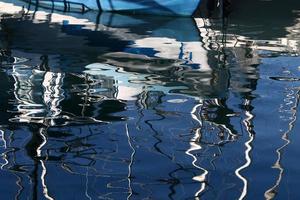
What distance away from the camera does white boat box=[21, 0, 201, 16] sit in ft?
49.5

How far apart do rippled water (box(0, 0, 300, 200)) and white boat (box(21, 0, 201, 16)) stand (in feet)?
9.27

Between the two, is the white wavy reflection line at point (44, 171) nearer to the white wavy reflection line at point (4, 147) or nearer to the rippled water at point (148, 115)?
the rippled water at point (148, 115)

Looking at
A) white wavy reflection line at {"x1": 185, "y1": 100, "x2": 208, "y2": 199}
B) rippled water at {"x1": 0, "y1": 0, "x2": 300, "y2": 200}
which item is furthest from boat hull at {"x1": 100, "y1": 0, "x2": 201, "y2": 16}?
white wavy reflection line at {"x1": 185, "y1": 100, "x2": 208, "y2": 199}

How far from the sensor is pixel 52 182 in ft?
15.7

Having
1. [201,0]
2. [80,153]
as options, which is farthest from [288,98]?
[201,0]

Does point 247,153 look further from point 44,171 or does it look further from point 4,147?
point 4,147

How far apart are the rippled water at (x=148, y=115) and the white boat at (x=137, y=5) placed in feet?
9.27

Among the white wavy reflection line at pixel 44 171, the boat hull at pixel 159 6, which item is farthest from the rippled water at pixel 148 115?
the boat hull at pixel 159 6

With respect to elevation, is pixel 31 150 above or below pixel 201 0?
below

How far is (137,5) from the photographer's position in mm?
15453

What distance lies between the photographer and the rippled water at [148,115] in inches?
190

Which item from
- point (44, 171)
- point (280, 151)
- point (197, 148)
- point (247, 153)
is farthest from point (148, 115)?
point (44, 171)

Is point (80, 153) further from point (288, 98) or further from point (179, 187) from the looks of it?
point (288, 98)

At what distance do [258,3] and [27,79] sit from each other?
10.8 m
